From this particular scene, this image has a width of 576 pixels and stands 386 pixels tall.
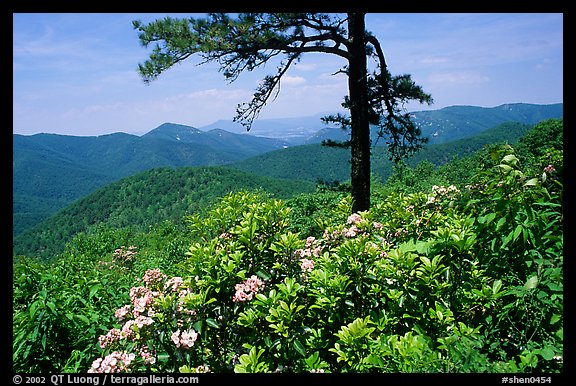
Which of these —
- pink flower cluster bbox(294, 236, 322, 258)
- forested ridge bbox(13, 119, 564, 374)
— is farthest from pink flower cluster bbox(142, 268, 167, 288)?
pink flower cluster bbox(294, 236, 322, 258)

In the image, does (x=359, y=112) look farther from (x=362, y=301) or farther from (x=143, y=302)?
(x=143, y=302)

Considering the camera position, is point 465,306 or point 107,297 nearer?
point 465,306

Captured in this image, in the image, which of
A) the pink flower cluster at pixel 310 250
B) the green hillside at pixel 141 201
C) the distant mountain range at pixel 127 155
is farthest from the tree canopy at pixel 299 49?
the distant mountain range at pixel 127 155

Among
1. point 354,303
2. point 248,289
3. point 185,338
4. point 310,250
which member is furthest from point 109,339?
point 354,303
